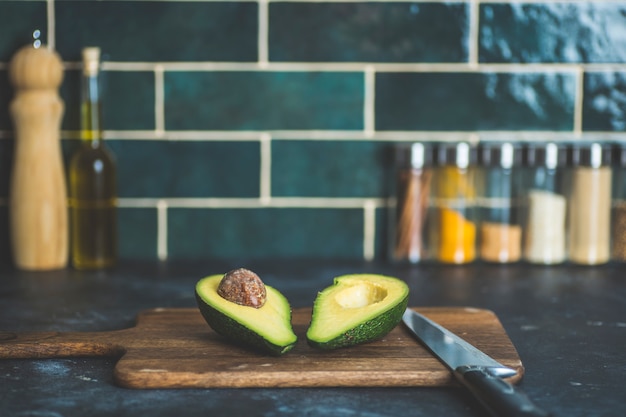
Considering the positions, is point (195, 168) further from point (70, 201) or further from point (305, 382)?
point (305, 382)

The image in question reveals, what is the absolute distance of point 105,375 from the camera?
0.83 meters

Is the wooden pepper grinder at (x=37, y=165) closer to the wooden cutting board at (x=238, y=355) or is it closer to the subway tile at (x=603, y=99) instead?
the wooden cutting board at (x=238, y=355)

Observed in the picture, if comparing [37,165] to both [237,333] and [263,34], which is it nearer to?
[263,34]

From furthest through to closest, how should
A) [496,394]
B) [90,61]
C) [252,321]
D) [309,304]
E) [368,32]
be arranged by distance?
[368,32]
[90,61]
[309,304]
[252,321]
[496,394]

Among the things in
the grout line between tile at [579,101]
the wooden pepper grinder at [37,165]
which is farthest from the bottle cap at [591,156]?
the wooden pepper grinder at [37,165]

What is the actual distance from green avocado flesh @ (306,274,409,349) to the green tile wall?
526 mm

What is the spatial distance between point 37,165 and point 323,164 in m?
0.46

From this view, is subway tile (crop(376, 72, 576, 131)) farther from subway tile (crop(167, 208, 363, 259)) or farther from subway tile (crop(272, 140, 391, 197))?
subway tile (crop(167, 208, 363, 259))

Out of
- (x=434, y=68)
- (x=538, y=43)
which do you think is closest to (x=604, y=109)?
(x=538, y=43)

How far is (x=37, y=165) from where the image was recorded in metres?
1.33

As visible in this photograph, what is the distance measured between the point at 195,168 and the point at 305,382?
718mm

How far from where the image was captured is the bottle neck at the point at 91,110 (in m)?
1.33

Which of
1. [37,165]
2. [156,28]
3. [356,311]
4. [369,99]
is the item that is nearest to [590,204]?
[369,99]

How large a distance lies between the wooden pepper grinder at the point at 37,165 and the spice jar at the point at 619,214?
87 cm
